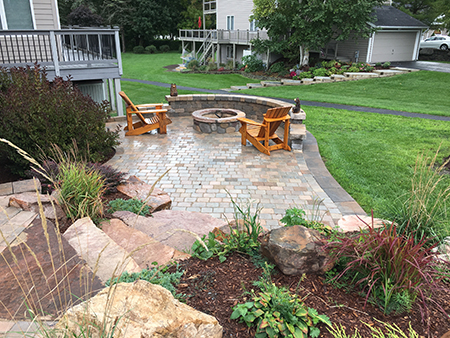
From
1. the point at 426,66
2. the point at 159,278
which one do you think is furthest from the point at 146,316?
the point at 426,66

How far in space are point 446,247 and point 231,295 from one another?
2.11 metres

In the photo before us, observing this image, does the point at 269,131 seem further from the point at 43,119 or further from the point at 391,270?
the point at 391,270

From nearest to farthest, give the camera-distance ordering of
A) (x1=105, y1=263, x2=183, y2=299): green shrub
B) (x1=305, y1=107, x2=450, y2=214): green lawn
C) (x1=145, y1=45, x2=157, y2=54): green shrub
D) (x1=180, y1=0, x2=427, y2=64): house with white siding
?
(x1=105, y1=263, x2=183, y2=299): green shrub, (x1=305, y1=107, x2=450, y2=214): green lawn, (x1=180, y1=0, x2=427, y2=64): house with white siding, (x1=145, y1=45, x2=157, y2=54): green shrub

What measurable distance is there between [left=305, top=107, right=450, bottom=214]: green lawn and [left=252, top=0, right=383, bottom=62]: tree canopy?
9.06 m

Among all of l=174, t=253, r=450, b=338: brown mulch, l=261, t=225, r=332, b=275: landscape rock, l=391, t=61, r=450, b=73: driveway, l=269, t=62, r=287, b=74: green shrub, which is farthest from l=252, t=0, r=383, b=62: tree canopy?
l=174, t=253, r=450, b=338: brown mulch

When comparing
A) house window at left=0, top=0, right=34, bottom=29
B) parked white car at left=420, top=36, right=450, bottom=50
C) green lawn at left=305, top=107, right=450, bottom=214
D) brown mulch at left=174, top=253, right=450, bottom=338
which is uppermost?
house window at left=0, top=0, right=34, bottom=29

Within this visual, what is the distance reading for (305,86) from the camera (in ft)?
58.1

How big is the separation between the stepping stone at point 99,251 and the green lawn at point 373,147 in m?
2.75

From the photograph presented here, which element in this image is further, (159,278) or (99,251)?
(99,251)

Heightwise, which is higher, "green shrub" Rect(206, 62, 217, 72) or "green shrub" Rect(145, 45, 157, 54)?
"green shrub" Rect(145, 45, 157, 54)

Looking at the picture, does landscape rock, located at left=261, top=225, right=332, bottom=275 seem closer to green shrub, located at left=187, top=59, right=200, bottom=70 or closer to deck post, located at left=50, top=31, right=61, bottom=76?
deck post, located at left=50, top=31, right=61, bottom=76

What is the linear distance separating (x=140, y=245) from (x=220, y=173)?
3.26m

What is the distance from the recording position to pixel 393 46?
21.4 metres

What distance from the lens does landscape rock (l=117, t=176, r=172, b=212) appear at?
15.4 feet
